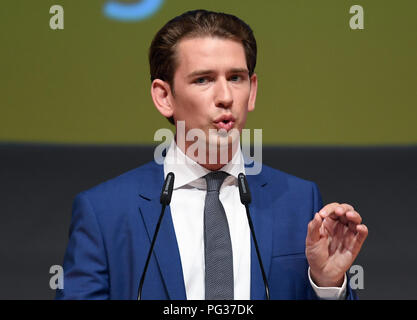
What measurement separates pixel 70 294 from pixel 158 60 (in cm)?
68

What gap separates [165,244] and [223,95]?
0.39 meters

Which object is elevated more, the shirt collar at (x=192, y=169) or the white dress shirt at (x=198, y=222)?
the shirt collar at (x=192, y=169)

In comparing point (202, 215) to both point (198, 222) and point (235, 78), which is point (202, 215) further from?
point (235, 78)

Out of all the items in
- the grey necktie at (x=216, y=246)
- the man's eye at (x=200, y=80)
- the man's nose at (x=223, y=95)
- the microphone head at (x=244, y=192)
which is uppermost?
the man's eye at (x=200, y=80)

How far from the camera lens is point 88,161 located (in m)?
4.77

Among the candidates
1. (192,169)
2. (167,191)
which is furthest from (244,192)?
(192,169)

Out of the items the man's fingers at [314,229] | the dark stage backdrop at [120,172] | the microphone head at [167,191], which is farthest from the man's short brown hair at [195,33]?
the dark stage backdrop at [120,172]

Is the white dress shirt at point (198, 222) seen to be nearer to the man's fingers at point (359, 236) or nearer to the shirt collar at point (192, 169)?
the shirt collar at point (192, 169)

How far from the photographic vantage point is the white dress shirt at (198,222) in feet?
6.03

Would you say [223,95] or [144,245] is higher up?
[223,95]

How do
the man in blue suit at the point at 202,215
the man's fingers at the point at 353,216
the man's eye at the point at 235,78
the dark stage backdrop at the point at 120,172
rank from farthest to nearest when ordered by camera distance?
1. the dark stage backdrop at the point at 120,172
2. the man's eye at the point at 235,78
3. the man in blue suit at the point at 202,215
4. the man's fingers at the point at 353,216

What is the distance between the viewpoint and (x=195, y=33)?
198cm
